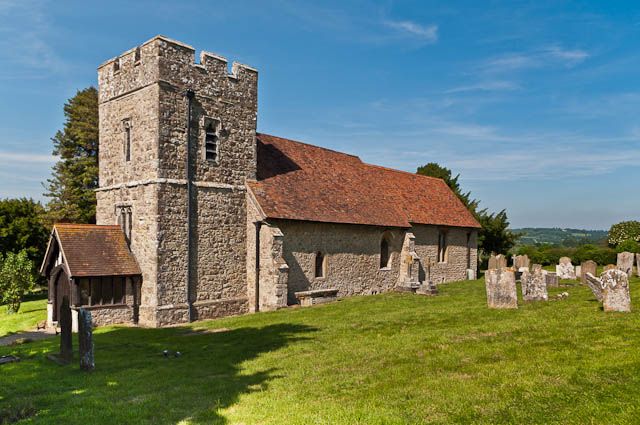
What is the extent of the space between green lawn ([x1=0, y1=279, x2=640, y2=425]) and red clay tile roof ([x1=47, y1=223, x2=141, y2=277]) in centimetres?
354

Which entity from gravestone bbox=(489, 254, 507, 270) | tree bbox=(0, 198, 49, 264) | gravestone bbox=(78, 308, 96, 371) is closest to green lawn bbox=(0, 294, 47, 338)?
tree bbox=(0, 198, 49, 264)

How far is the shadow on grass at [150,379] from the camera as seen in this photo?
8109 mm

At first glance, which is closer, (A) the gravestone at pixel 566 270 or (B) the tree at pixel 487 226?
(A) the gravestone at pixel 566 270

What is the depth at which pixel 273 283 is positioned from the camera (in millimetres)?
20359

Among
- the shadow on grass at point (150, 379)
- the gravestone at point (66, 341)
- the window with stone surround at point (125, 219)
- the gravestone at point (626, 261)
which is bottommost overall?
the shadow on grass at point (150, 379)

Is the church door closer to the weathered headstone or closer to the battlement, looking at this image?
the battlement

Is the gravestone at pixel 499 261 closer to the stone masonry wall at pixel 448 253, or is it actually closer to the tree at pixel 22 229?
the stone masonry wall at pixel 448 253

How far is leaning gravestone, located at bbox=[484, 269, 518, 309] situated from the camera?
1543 centimetres

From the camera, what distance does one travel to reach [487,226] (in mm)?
43469

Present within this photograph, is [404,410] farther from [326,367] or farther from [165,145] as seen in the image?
[165,145]

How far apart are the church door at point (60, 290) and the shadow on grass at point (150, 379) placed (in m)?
3.68

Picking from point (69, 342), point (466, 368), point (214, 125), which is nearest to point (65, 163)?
point (214, 125)

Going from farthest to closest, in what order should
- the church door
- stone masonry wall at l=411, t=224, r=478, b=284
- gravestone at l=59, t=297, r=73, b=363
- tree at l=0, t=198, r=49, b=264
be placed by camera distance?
tree at l=0, t=198, r=49, b=264, stone masonry wall at l=411, t=224, r=478, b=284, the church door, gravestone at l=59, t=297, r=73, b=363

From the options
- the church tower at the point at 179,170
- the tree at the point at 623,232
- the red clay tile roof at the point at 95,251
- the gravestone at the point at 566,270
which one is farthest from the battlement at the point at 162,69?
the tree at the point at 623,232
